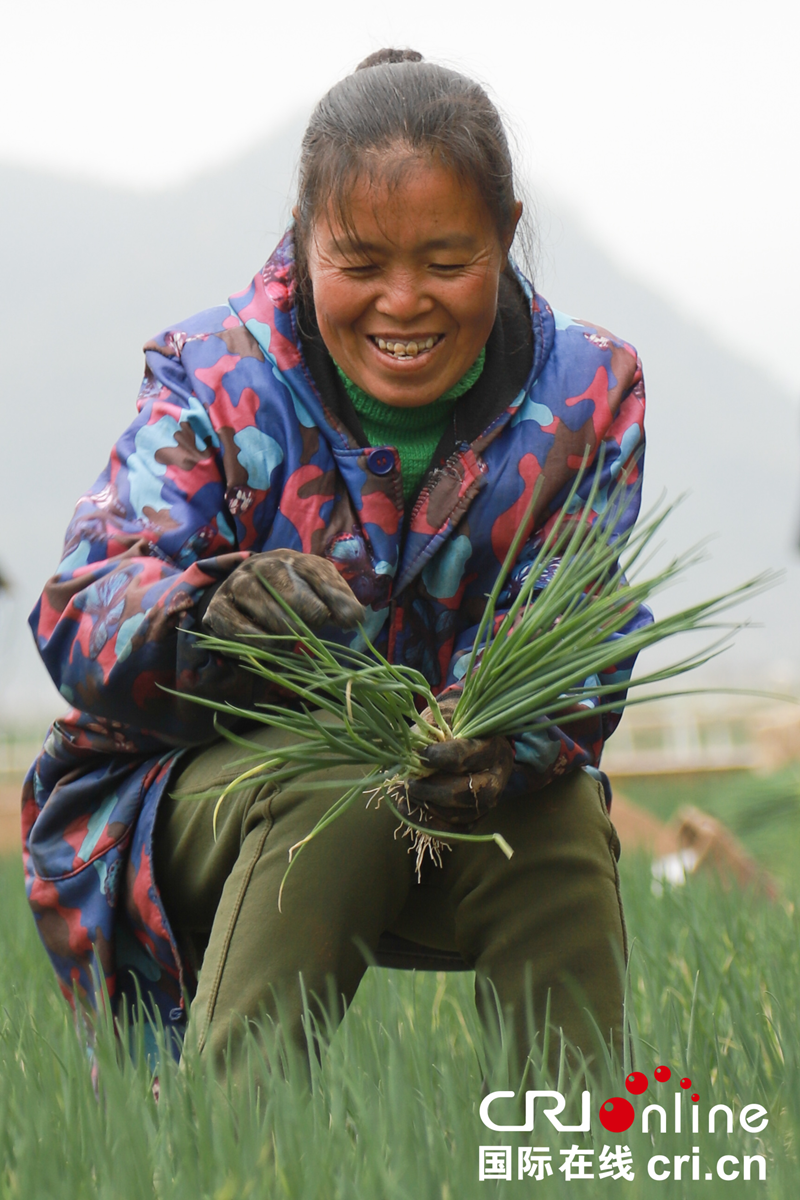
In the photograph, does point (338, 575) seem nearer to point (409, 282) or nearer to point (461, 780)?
point (461, 780)

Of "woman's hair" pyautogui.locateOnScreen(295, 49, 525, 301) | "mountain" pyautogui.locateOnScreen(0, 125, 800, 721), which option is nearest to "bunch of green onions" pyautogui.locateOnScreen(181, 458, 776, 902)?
"woman's hair" pyautogui.locateOnScreen(295, 49, 525, 301)

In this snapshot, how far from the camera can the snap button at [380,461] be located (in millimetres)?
1351

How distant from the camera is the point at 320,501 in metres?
1.36

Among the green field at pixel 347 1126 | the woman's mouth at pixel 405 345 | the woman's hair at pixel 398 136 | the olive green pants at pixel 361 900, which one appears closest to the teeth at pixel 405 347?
the woman's mouth at pixel 405 345

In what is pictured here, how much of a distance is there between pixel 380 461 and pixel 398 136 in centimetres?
32

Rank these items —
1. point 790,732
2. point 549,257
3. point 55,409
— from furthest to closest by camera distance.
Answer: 1. point 55,409
2. point 790,732
3. point 549,257

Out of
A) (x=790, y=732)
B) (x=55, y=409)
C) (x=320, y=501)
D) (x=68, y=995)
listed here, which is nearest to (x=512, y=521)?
(x=320, y=501)

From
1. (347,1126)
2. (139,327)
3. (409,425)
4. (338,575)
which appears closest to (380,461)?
(409,425)

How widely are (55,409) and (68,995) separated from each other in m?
75.8

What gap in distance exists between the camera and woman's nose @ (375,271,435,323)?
1275 mm

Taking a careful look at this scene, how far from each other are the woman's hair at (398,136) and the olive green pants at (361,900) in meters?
0.55

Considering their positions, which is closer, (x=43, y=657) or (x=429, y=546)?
(x=43, y=657)

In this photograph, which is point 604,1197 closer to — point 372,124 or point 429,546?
point 429,546

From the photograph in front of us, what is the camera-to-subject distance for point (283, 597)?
3.53ft
